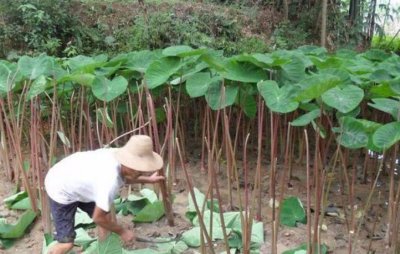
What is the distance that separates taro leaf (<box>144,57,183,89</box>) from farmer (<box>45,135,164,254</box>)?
26.4 inches

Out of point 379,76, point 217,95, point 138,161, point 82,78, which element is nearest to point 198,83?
point 217,95

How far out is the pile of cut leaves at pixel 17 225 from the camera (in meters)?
2.56

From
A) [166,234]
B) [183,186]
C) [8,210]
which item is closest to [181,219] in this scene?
[166,234]

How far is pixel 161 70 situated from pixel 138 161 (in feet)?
2.81

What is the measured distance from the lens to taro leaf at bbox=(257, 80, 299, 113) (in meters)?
2.23

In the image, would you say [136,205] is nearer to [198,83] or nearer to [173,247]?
[173,247]

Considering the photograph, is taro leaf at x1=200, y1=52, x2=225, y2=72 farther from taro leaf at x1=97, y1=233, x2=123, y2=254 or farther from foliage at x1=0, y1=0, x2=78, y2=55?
foliage at x1=0, y1=0, x2=78, y2=55

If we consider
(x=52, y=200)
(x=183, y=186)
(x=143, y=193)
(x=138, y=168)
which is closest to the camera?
(x=138, y=168)

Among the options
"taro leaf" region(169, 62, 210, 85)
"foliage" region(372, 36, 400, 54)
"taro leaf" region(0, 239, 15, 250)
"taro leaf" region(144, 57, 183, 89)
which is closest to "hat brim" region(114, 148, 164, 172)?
"taro leaf" region(144, 57, 183, 89)

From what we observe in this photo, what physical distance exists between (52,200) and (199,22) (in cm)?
462

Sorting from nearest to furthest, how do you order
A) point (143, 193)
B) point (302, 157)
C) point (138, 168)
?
point (138, 168) < point (143, 193) < point (302, 157)

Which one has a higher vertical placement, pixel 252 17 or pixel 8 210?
pixel 252 17

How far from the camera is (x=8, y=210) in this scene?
290cm

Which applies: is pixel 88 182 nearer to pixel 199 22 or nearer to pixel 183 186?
pixel 183 186
